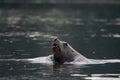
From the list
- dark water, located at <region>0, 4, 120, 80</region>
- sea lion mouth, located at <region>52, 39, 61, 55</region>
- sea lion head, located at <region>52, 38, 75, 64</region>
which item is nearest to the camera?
dark water, located at <region>0, 4, 120, 80</region>

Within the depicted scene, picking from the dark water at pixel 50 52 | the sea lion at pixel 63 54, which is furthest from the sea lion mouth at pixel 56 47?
the dark water at pixel 50 52

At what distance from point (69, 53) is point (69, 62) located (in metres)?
0.40

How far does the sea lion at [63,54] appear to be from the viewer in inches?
1214

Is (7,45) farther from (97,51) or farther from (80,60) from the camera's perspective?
(80,60)

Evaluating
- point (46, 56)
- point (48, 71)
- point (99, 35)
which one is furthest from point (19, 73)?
point (99, 35)

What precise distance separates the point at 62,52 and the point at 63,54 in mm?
169

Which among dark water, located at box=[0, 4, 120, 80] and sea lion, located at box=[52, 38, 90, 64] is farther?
sea lion, located at box=[52, 38, 90, 64]

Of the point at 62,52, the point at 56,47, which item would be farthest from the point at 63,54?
the point at 56,47

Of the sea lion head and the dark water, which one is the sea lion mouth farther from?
the dark water

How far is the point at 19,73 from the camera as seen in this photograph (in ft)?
90.6

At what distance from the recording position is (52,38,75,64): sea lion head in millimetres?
30795

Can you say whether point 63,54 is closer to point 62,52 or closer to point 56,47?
point 62,52

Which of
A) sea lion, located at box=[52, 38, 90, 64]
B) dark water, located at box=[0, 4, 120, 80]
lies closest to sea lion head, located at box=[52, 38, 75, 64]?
sea lion, located at box=[52, 38, 90, 64]

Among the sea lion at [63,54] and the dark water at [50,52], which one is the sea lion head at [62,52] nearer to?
the sea lion at [63,54]
